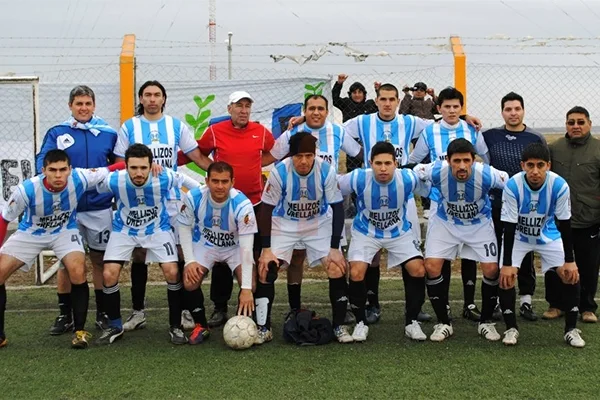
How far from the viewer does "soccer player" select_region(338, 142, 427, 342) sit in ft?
17.1

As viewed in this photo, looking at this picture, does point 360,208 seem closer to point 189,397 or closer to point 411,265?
point 411,265

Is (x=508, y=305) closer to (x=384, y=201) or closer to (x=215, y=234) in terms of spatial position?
(x=384, y=201)

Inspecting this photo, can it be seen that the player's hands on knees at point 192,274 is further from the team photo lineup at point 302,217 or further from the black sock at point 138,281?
the black sock at point 138,281

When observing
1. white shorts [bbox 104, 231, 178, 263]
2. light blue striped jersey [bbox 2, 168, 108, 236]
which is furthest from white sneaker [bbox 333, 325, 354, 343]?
light blue striped jersey [bbox 2, 168, 108, 236]

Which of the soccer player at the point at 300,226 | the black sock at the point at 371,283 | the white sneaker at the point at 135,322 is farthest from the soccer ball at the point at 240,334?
the black sock at the point at 371,283

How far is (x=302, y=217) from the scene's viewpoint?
5.38m

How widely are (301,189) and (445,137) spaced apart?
133 centimetres

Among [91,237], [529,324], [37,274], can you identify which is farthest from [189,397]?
[37,274]

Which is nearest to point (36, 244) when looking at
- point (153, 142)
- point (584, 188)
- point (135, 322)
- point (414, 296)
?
point (135, 322)

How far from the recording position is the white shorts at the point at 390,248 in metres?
5.29

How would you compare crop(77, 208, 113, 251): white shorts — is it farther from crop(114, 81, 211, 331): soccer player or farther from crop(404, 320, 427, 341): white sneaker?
crop(404, 320, 427, 341): white sneaker

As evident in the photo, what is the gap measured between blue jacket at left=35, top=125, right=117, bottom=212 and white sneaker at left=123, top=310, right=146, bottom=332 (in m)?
0.89

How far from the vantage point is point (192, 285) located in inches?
205

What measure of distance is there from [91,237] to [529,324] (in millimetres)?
3532
